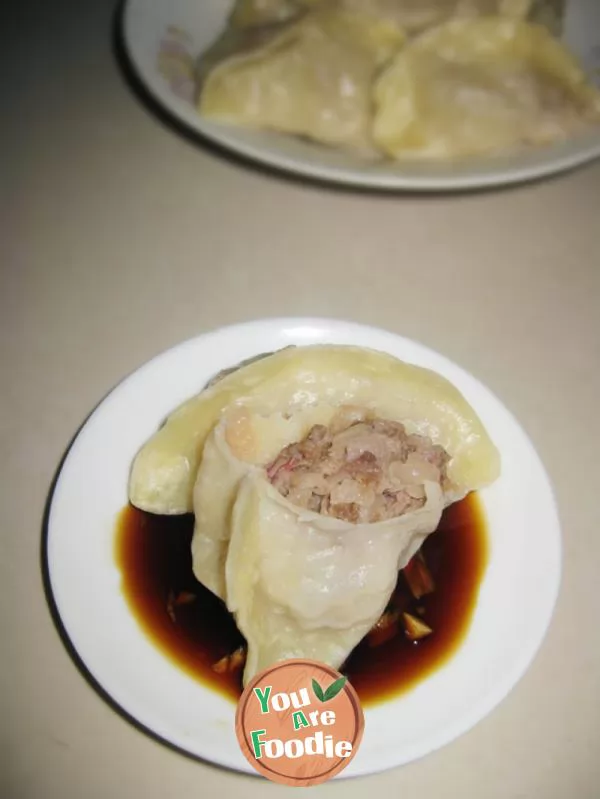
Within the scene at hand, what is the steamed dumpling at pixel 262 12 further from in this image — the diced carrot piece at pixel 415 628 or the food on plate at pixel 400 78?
the diced carrot piece at pixel 415 628

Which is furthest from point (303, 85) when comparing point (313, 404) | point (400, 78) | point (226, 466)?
point (226, 466)

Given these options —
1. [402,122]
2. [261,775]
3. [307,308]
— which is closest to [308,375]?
[307,308]

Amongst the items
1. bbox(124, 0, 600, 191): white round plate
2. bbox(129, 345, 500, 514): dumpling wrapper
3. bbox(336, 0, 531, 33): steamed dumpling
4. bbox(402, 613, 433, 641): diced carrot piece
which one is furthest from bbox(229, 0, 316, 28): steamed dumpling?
bbox(402, 613, 433, 641): diced carrot piece

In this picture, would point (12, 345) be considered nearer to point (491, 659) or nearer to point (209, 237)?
point (209, 237)

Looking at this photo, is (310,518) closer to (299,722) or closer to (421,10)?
(299,722)

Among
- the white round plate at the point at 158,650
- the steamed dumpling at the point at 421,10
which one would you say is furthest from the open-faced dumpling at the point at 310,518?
the steamed dumpling at the point at 421,10

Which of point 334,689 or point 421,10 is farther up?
point 421,10
